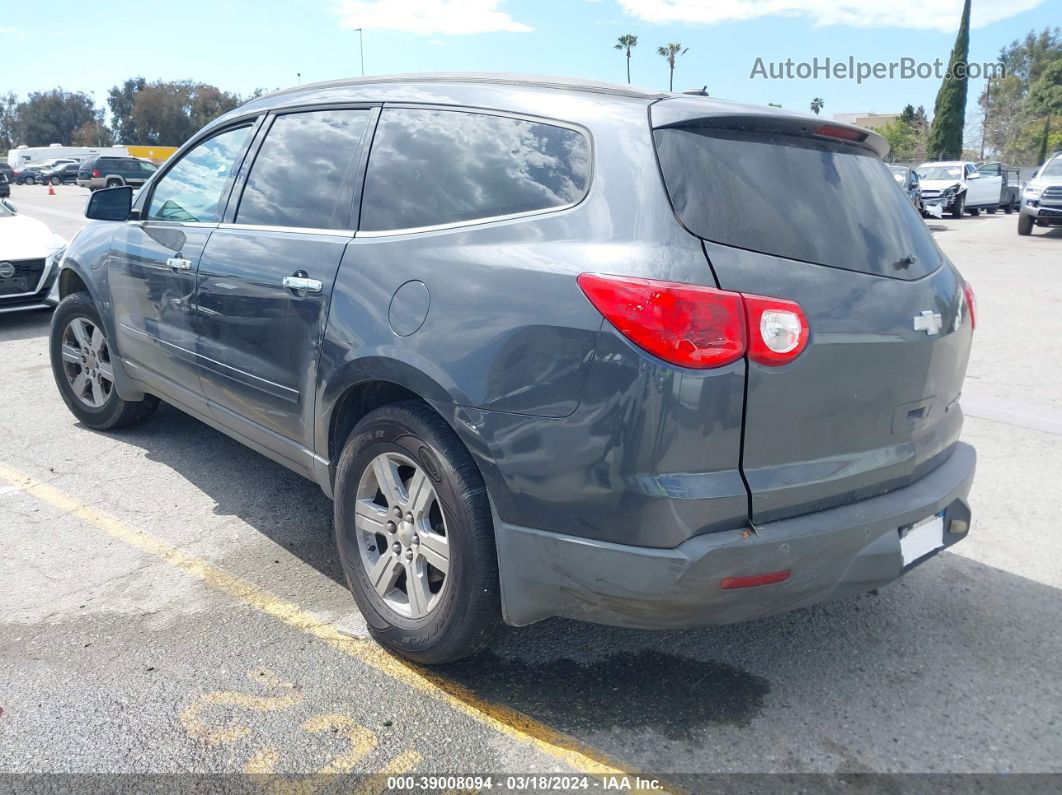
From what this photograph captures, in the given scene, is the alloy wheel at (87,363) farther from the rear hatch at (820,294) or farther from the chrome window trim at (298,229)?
the rear hatch at (820,294)

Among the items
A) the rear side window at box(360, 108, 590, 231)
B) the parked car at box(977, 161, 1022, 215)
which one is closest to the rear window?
the rear side window at box(360, 108, 590, 231)

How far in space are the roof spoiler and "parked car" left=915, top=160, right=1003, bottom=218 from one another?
25.3 meters

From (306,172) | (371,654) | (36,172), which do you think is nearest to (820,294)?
(371,654)

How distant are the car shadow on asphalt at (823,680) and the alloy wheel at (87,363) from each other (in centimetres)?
217

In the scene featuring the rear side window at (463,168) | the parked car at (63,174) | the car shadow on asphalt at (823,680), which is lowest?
the car shadow on asphalt at (823,680)

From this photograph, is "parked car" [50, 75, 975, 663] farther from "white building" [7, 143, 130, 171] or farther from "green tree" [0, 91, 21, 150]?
"green tree" [0, 91, 21, 150]

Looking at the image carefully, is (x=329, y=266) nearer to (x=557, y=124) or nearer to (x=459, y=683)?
(x=557, y=124)

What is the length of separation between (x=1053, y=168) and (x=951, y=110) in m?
33.7

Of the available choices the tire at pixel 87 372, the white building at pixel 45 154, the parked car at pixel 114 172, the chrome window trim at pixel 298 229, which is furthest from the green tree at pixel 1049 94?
the chrome window trim at pixel 298 229

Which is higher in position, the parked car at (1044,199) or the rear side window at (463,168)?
the rear side window at (463,168)

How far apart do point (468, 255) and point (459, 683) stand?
4.57 feet

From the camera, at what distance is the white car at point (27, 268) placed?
842 centimetres

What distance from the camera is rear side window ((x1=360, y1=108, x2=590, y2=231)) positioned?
2.66m

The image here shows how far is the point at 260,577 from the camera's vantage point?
12.0 ft
